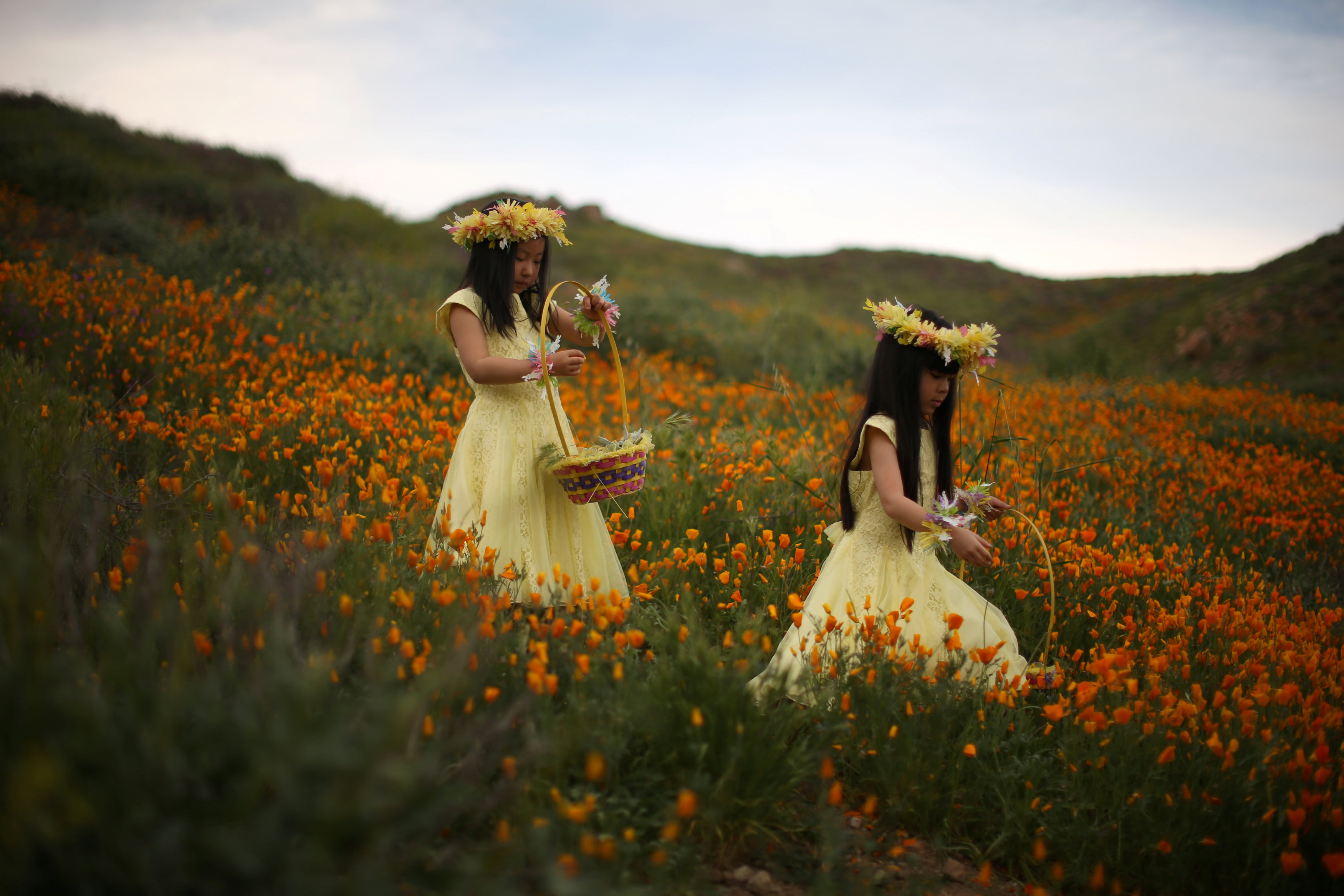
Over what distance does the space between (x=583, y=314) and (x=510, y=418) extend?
1.90ft

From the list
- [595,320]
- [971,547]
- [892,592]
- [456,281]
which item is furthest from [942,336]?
[456,281]

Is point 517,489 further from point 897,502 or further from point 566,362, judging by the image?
point 897,502

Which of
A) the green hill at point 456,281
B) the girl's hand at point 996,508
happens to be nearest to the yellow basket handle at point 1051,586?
the girl's hand at point 996,508

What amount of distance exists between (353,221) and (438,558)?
1397 cm

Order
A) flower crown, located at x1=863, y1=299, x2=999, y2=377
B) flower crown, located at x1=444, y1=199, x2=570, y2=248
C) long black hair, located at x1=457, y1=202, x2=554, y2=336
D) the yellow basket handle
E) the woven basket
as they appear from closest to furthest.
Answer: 1. the yellow basket handle
2. the woven basket
3. flower crown, located at x1=863, y1=299, x2=999, y2=377
4. flower crown, located at x1=444, y1=199, x2=570, y2=248
5. long black hair, located at x1=457, y1=202, x2=554, y2=336

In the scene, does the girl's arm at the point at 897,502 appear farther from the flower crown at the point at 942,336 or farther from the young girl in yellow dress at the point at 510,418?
the young girl in yellow dress at the point at 510,418

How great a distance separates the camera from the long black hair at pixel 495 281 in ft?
10.6

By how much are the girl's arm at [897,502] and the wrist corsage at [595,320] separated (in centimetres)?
125

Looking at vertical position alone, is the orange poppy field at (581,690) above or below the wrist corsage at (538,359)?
below

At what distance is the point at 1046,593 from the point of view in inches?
137

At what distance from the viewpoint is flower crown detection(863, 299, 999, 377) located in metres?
2.80

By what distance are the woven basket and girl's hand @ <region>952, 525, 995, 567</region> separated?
121 cm

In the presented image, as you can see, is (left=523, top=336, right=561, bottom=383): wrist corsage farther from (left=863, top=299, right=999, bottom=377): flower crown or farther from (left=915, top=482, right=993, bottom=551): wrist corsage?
(left=915, top=482, right=993, bottom=551): wrist corsage

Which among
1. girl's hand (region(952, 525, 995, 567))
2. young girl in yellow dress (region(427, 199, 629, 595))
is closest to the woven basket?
young girl in yellow dress (region(427, 199, 629, 595))
